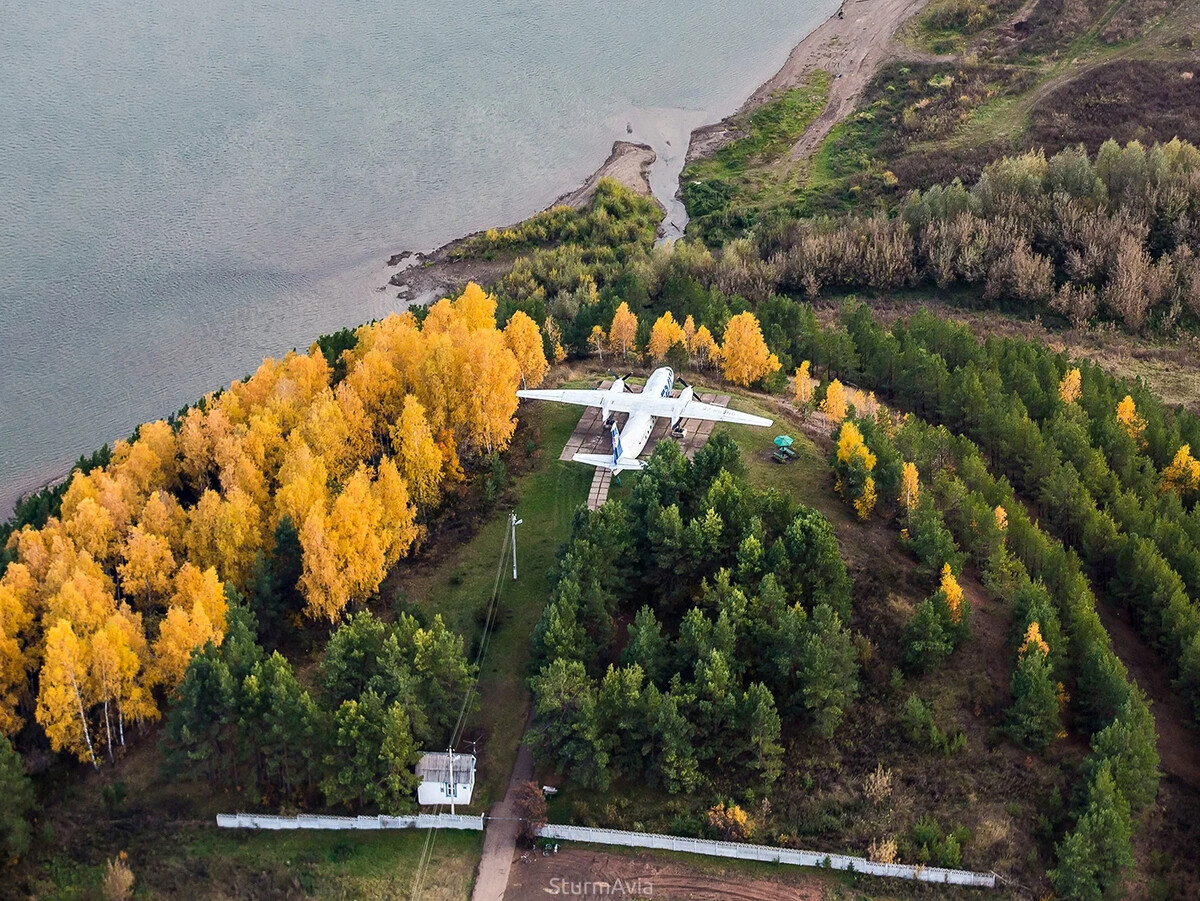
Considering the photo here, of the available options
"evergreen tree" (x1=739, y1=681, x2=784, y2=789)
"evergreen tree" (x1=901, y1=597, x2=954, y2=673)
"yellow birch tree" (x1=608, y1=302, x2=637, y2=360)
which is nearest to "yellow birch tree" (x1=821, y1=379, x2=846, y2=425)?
"yellow birch tree" (x1=608, y1=302, x2=637, y2=360)

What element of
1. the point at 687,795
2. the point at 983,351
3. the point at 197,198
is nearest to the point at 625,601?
the point at 687,795

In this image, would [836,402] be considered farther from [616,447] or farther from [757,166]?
[757,166]

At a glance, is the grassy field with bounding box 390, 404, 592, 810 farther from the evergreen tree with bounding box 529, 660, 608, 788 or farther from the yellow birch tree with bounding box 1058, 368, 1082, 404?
the yellow birch tree with bounding box 1058, 368, 1082, 404

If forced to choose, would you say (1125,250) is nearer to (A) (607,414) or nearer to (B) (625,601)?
(A) (607,414)

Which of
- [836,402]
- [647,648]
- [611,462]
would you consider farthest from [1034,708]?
[611,462]

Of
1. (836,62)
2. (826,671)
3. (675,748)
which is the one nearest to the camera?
(675,748)

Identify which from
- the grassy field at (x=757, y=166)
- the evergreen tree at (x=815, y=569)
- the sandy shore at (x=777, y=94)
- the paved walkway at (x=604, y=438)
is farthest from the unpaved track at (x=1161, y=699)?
the grassy field at (x=757, y=166)
